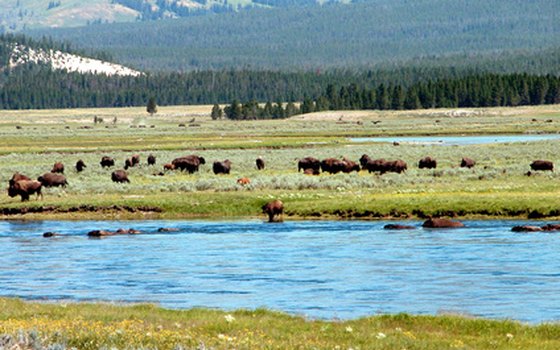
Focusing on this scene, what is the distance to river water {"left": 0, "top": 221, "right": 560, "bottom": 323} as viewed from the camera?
91.7 feet

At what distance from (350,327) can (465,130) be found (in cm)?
10616

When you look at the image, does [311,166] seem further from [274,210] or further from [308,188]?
[274,210]

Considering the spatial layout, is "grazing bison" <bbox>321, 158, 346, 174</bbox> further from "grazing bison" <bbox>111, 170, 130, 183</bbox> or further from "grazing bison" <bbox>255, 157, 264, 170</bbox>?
"grazing bison" <bbox>111, 170, 130, 183</bbox>

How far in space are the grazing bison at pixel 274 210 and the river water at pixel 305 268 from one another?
161 cm

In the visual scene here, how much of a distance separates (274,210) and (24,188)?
1280 cm

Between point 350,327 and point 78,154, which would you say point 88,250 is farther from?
point 78,154

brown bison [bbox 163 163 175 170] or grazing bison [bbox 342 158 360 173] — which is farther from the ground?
grazing bison [bbox 342 158 360 173]

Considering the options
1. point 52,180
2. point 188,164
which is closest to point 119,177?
point 52,180

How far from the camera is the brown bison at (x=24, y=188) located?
52.0 metres

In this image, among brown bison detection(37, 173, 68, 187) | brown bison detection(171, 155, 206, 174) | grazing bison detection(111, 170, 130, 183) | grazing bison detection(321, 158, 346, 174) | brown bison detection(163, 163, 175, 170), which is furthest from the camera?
brown bison detection(163, 163, 175, 170)

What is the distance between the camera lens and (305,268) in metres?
33.6

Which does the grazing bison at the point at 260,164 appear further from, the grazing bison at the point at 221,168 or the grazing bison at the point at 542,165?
the grazing bison at the point at 542,165

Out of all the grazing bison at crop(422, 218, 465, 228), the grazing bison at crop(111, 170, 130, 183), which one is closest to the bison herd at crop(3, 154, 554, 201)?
the grazing bison at crop(111, 170, 130, 183)

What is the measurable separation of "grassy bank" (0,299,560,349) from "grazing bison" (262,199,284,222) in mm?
20823
